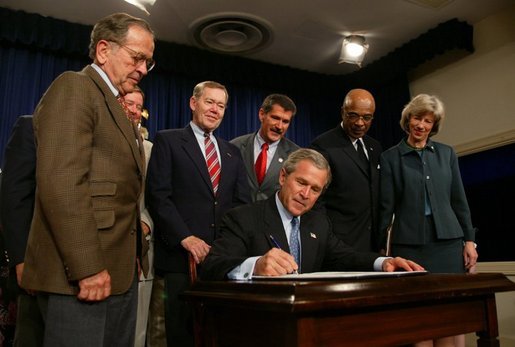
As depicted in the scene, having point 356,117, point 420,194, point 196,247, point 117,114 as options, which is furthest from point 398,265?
point 356,117

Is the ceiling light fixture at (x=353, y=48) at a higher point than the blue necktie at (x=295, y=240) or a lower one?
higher

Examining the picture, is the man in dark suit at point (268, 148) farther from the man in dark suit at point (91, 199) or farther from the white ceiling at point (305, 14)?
the white ceiling at point (305, 14)

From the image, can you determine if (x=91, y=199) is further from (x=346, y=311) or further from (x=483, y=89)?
(x=483, y=89)

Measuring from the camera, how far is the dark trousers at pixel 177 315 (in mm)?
1960

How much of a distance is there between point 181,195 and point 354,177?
98 centimetres

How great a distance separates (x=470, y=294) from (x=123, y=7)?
4202 mm

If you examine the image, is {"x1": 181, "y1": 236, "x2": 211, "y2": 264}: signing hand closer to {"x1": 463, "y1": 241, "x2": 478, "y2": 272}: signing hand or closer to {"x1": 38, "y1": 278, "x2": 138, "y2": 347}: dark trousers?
{"x1": 38, "y1": 278, "x2": 138, "y2": 347}: dark trousers

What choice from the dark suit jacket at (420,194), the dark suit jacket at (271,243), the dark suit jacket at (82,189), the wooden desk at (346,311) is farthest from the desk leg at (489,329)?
the dark suit jacket at (82,189)

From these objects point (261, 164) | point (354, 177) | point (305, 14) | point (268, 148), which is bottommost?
point (354, 177)

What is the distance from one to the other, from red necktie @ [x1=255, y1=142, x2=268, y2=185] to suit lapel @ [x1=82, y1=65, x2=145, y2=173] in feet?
4.07

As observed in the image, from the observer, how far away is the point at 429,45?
193 inches

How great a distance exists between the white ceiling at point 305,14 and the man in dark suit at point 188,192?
234cm

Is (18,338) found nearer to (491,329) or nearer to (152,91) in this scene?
(491,329)

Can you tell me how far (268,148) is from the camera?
279 centimetres
